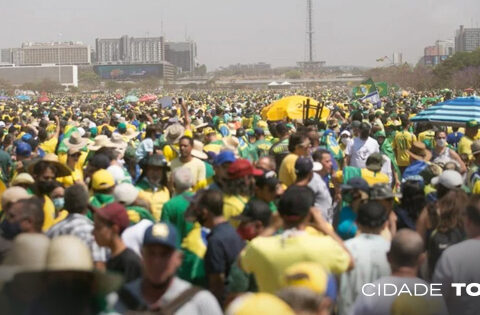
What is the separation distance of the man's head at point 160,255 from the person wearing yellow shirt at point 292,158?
12.1ft

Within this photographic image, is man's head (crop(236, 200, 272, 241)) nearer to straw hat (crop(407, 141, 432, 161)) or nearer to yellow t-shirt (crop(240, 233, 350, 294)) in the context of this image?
yellow t-shirt (crop(240, 233, 350, 294))

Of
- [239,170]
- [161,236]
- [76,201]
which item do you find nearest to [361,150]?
[239,170]

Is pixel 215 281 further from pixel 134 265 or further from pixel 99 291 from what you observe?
pixel 99 291

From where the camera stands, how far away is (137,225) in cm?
561

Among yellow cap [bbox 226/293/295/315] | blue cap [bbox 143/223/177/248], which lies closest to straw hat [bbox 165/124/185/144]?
blue cap [bbox 143/223/177/248]

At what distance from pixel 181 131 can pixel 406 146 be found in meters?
3.11

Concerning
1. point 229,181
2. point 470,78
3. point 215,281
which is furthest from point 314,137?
point 470,78

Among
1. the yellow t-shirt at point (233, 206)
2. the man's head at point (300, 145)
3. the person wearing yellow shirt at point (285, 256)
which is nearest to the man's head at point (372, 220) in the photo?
the person wearing yellow shirt at point (285, 256)

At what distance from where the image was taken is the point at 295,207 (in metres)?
4.80

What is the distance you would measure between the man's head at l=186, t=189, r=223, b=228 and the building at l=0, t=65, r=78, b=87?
6470 inches

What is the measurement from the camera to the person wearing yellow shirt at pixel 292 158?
25.3 ft

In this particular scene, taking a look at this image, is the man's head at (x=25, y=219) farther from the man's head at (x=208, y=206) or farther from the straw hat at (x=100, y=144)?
the straw hat at (x=100, y=144)

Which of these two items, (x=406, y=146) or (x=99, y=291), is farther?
(x=406, y=146)

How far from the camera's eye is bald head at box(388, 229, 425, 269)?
14.2 feet
